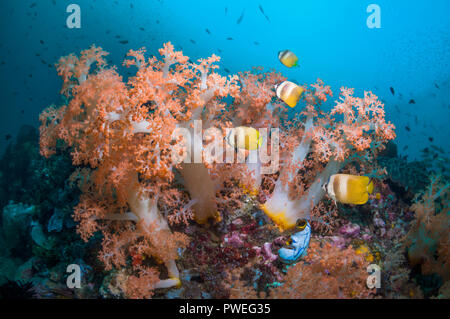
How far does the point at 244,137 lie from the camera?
2.85 m

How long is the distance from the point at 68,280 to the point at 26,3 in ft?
105

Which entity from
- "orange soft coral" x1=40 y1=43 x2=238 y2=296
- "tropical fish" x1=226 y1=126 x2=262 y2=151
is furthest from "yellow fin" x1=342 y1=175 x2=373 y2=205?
"orange soft coral" x1=40 y1=43 x2=238 y2=296

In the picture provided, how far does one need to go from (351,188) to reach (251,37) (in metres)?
24.6

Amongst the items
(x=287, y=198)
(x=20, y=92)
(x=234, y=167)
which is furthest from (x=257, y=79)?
(x=20, y=92)

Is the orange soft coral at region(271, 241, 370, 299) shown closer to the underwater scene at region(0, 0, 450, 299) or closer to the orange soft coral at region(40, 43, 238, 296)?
the underwater scene at region(0, 0, 450, 299)

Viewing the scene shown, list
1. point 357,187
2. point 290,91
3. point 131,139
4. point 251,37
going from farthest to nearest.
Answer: point 251,37 < point 290,91 < point 131,139 < point 357,187

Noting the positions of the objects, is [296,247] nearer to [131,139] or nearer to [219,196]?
[219,196]

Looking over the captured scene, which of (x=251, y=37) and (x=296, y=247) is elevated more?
(x=251, y=37)

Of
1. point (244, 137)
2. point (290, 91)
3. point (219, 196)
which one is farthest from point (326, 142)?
point (219, 196)

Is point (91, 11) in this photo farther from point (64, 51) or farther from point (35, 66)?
point (35, 66)

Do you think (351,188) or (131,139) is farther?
(131,139)

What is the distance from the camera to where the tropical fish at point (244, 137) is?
2.84 meters

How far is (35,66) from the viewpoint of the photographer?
25250 mm

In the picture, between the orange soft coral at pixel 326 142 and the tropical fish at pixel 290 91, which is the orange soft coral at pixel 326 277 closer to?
the orange soft coral at pixel 326 142
